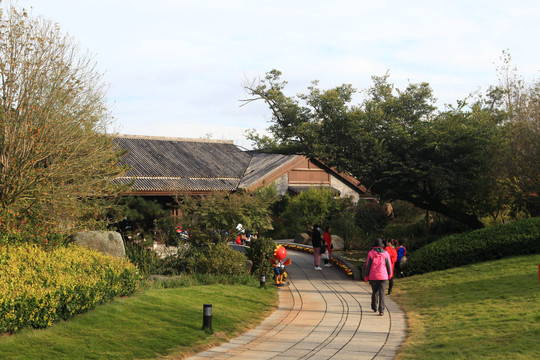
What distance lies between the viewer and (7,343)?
8.20 metres

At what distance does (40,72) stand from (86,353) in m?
7.65

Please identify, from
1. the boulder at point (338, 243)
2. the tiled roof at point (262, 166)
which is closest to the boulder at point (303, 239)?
the boulder at point (338, 243)

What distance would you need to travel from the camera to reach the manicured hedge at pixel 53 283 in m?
8.69

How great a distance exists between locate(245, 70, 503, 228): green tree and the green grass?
14.8 ft

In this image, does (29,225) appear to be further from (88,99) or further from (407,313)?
(407,313)

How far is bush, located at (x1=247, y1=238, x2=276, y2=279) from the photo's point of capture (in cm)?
1728

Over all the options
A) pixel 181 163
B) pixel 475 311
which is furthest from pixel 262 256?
pixel 181 163

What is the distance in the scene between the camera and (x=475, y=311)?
37.9ft

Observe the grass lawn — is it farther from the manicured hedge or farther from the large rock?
the large rock

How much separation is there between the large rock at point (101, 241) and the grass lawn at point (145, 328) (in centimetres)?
223

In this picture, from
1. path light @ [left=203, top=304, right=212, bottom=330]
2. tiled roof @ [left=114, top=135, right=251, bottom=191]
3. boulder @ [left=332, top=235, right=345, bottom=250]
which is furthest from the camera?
tiled roof @ [left=114, top=135, right=251, bottom=191]

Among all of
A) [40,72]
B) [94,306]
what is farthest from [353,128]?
[94,306]

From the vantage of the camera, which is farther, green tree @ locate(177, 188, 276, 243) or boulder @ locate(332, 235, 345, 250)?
boulder @ locate(332, 235, 345, 250)

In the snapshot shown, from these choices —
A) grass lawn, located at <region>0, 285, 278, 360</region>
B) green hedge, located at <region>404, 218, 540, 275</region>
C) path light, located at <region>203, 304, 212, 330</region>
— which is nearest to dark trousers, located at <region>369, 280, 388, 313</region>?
grass lawn, located at <region>0, 285, 278, 360</region>
